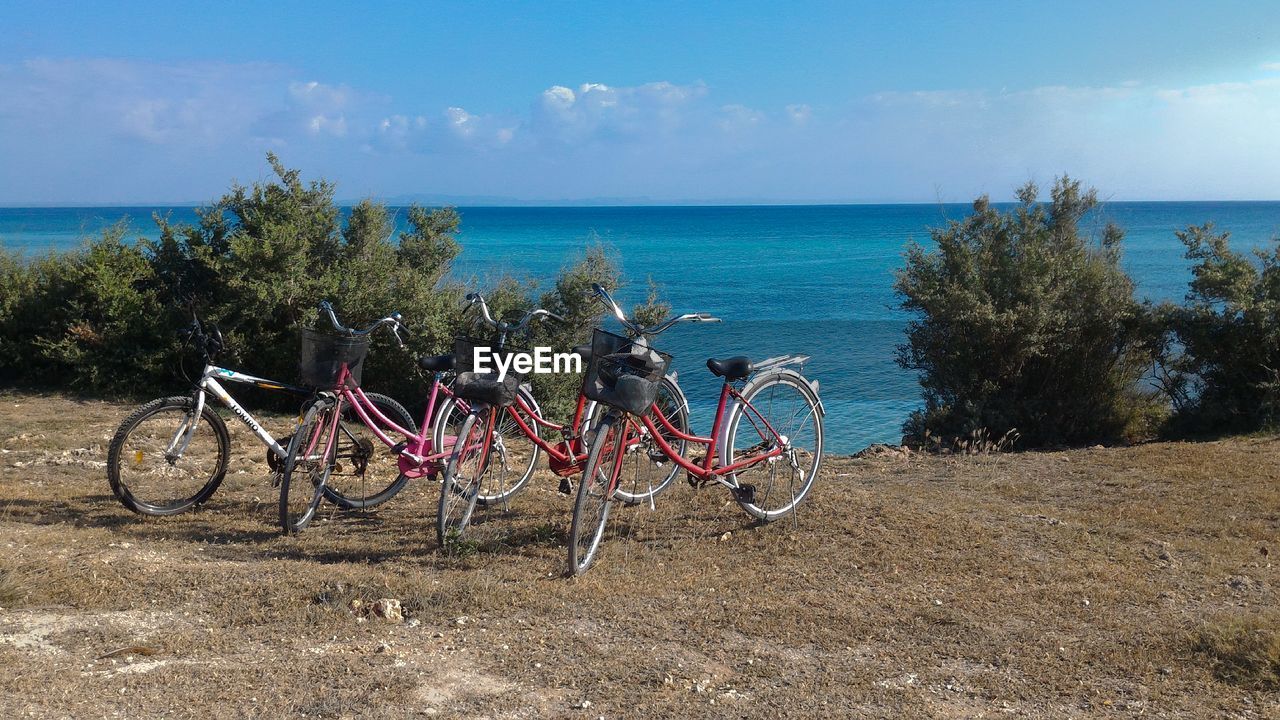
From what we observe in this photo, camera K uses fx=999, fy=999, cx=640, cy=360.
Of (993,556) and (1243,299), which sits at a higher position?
(1243,299)

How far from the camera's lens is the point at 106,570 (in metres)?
5.08

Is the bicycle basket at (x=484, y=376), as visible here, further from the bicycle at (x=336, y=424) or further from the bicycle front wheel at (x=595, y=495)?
the bicycle front wheel at (x=595, y=495)

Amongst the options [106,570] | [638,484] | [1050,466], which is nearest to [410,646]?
[106,570]

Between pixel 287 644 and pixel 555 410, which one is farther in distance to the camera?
pixel 555 410

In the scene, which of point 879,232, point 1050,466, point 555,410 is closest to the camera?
point 1050,466

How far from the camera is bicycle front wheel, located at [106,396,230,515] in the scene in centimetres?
612

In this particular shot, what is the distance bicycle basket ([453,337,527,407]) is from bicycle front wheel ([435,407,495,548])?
0.13 m

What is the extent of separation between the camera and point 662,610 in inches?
187

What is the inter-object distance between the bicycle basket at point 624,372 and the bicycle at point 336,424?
41.7 inches

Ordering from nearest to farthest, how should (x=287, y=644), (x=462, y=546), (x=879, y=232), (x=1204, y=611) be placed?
(x=287, y=644) < (x=1204, y=611) < (x=462, y=546) < (x=879, y=232)

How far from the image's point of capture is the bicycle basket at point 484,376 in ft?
18.5

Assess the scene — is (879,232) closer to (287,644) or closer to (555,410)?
(555,410)

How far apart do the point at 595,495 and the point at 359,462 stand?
166 centimetres

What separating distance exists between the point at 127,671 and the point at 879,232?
103814mm
